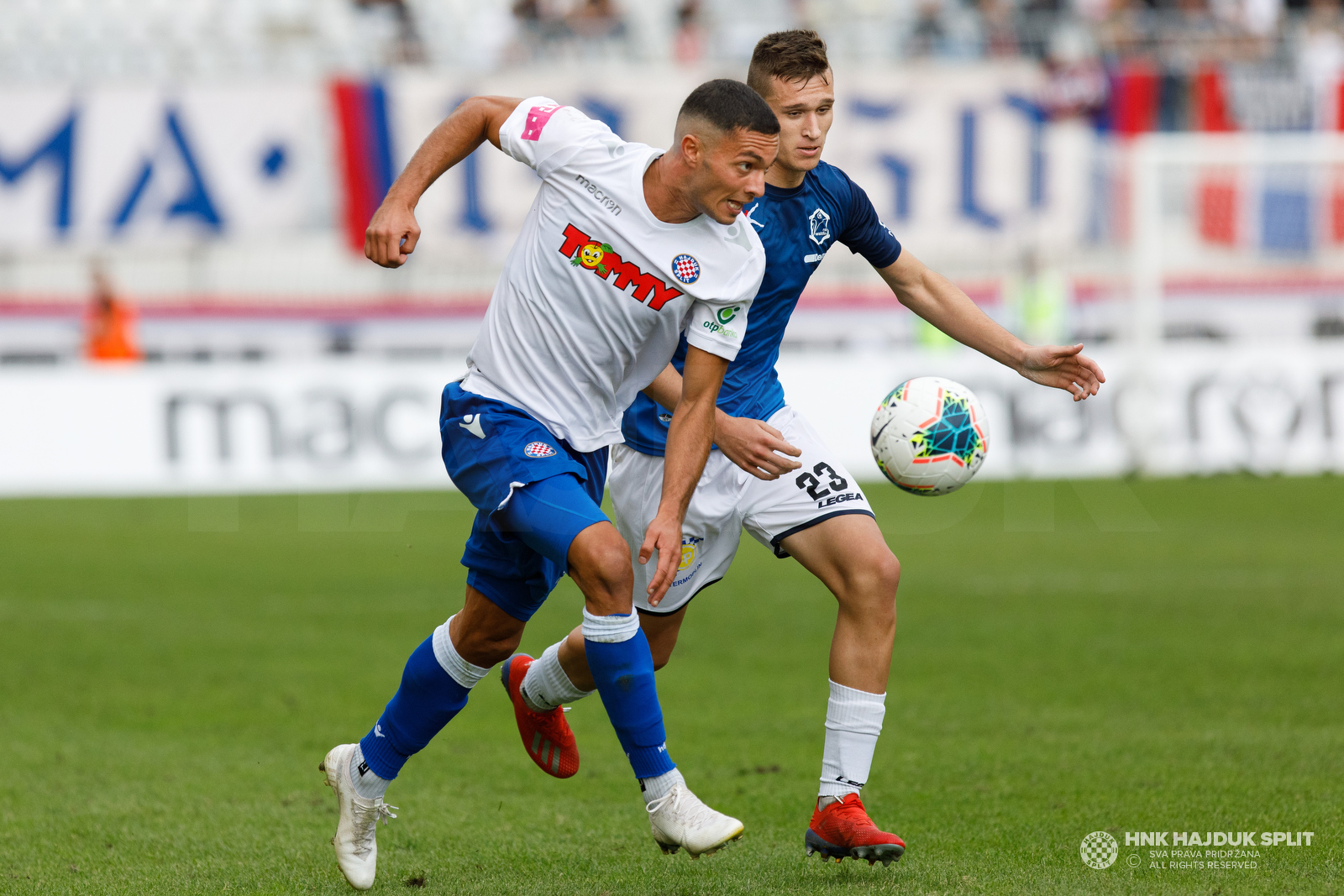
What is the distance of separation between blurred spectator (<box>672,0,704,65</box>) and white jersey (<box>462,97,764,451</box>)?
61.5ft

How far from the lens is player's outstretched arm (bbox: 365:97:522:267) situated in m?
4.43

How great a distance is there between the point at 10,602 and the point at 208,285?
12.6 m

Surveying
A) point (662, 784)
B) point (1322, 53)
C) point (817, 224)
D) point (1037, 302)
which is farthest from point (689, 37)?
point (662, 784)

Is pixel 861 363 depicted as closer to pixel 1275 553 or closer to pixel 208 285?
pixel 1275 553

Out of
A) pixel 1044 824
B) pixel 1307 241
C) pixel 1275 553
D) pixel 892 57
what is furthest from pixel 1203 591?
pixel 892 57

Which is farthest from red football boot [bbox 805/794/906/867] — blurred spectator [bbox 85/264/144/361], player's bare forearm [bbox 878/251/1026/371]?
blurred spectator [bbox 85/264/144/361]

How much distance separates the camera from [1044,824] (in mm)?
5000

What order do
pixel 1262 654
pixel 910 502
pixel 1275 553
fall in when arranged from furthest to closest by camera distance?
pixel 910 502
pixel 1275 553
pixel 1262 654

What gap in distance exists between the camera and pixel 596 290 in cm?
448

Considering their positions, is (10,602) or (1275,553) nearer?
(10,602)

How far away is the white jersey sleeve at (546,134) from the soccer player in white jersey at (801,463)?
60 cm

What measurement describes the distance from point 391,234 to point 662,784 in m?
1.68

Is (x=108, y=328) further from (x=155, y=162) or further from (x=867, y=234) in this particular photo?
(x=867, y=234)
